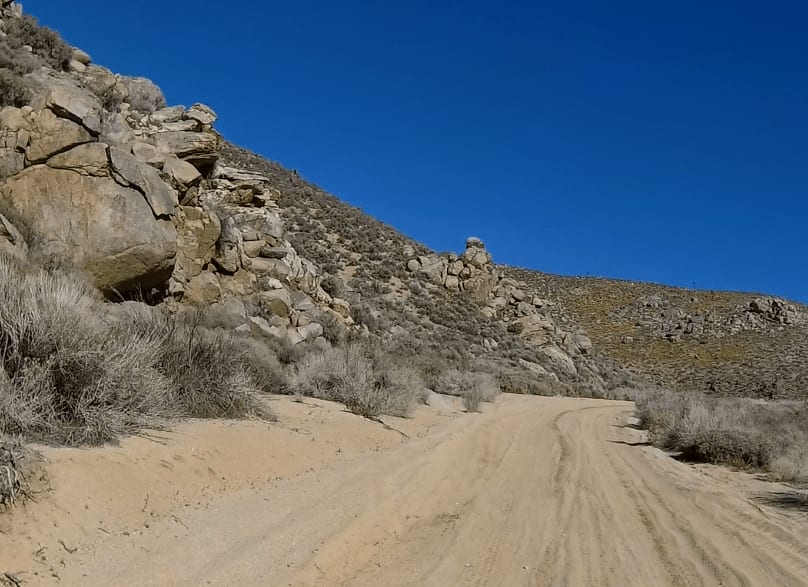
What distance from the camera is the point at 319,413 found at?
1120 cm

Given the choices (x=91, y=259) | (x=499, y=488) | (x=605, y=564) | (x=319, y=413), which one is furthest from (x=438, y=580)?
(x=91, y=259)

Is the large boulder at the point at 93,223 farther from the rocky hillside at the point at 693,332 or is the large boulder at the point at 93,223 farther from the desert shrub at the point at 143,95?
the rocky hillside at the point at 693,332

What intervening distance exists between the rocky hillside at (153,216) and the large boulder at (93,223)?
23mm

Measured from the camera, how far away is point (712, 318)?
240 ft

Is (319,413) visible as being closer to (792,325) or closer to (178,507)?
(178,507)

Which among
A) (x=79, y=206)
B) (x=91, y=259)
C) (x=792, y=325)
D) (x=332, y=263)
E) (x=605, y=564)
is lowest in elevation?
(x=605, y=564)

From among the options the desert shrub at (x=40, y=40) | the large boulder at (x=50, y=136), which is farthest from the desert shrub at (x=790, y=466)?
the desert shrub at (x=40, y=40)

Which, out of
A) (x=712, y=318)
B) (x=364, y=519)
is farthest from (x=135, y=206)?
(x=712, y=318)

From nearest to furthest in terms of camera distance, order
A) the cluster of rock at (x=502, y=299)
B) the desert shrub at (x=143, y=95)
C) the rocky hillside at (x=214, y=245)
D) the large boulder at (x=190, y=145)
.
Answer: the rocky hillside at (x=214, y=245)
the large boulder at (x=190, y=145)
the desert shrub at (x=143, y=95)
the cluster of rock at (x=502, y=299)

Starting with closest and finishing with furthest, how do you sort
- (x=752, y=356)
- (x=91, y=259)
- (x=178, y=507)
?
(x=178, y=507)
(x=91, y=259)
(x=752, y=356)

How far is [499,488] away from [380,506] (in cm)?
229

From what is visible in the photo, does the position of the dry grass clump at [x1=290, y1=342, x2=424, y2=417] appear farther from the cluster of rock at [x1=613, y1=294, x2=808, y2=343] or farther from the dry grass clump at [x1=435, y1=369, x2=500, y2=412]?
the cluster of rock at [x1=613, y1=294, x2=808, y2=343]

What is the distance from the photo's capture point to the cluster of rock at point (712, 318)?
6988 centimetres

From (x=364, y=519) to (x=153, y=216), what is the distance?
10158mm
